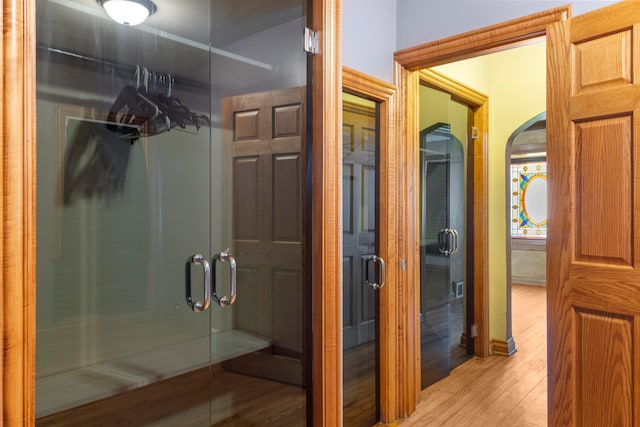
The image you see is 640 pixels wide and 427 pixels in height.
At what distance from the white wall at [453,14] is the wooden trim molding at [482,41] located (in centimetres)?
4

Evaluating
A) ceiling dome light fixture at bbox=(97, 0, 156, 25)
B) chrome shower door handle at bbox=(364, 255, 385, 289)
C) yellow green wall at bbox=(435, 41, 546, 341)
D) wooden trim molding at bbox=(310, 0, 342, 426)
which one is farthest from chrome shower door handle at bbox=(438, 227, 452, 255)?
ceiling dome light fixture at bbox=(97, 0, 156, 25)

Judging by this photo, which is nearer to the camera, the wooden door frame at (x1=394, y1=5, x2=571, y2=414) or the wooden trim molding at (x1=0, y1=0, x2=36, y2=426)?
the wooden trim molding at (x1=0, y1=0, x2=36, y2=426)

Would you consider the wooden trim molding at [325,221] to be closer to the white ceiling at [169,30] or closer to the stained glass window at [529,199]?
the white ceiling at [169,30]

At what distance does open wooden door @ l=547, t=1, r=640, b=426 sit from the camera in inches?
66.7

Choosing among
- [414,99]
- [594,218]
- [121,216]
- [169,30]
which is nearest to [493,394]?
[594,218]

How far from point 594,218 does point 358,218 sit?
3.56 ft

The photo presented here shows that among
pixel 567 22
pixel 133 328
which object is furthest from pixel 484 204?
pixel 133 328

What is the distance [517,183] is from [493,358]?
4686 mm

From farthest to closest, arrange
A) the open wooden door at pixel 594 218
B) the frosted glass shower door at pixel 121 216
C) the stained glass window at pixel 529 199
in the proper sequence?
the stained glass window at pixel 529 199 < the open wooden door at pixel 594 218 < the frosted glass shower door at pixel 121 216

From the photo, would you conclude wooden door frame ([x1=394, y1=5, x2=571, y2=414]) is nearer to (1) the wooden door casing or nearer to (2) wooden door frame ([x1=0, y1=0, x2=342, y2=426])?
(1) the wooden door casing

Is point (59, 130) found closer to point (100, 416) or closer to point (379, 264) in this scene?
point (100, 416)

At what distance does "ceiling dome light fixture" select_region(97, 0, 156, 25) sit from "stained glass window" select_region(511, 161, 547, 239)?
7413 mm

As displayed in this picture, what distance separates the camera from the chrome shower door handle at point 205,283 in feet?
3.89

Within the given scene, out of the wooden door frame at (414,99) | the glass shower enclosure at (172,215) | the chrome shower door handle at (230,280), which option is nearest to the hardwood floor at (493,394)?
the wooden door frame at (414,99)
